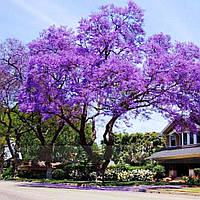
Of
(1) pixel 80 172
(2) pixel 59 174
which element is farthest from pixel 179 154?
A: (2) pixel 59 174

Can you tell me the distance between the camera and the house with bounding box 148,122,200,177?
3744 centimetres

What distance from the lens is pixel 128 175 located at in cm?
3725

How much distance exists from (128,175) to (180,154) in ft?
18.8

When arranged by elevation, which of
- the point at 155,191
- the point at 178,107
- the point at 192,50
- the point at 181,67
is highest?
the point at 192,50

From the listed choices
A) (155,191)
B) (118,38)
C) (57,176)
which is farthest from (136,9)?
(57,176)

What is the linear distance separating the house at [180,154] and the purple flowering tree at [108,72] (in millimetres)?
11335

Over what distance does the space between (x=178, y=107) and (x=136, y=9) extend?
8.86 metres

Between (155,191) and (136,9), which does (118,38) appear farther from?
(155,191)

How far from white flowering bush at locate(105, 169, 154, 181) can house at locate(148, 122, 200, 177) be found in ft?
10.6

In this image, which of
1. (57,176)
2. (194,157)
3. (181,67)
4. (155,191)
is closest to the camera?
(155,191)

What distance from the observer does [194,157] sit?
37156 millimetres

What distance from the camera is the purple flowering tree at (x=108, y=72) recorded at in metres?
23.9

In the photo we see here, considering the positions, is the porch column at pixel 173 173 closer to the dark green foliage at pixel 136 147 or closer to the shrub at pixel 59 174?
the shrub at pixel 59 174

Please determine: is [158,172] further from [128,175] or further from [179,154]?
[128,175]
